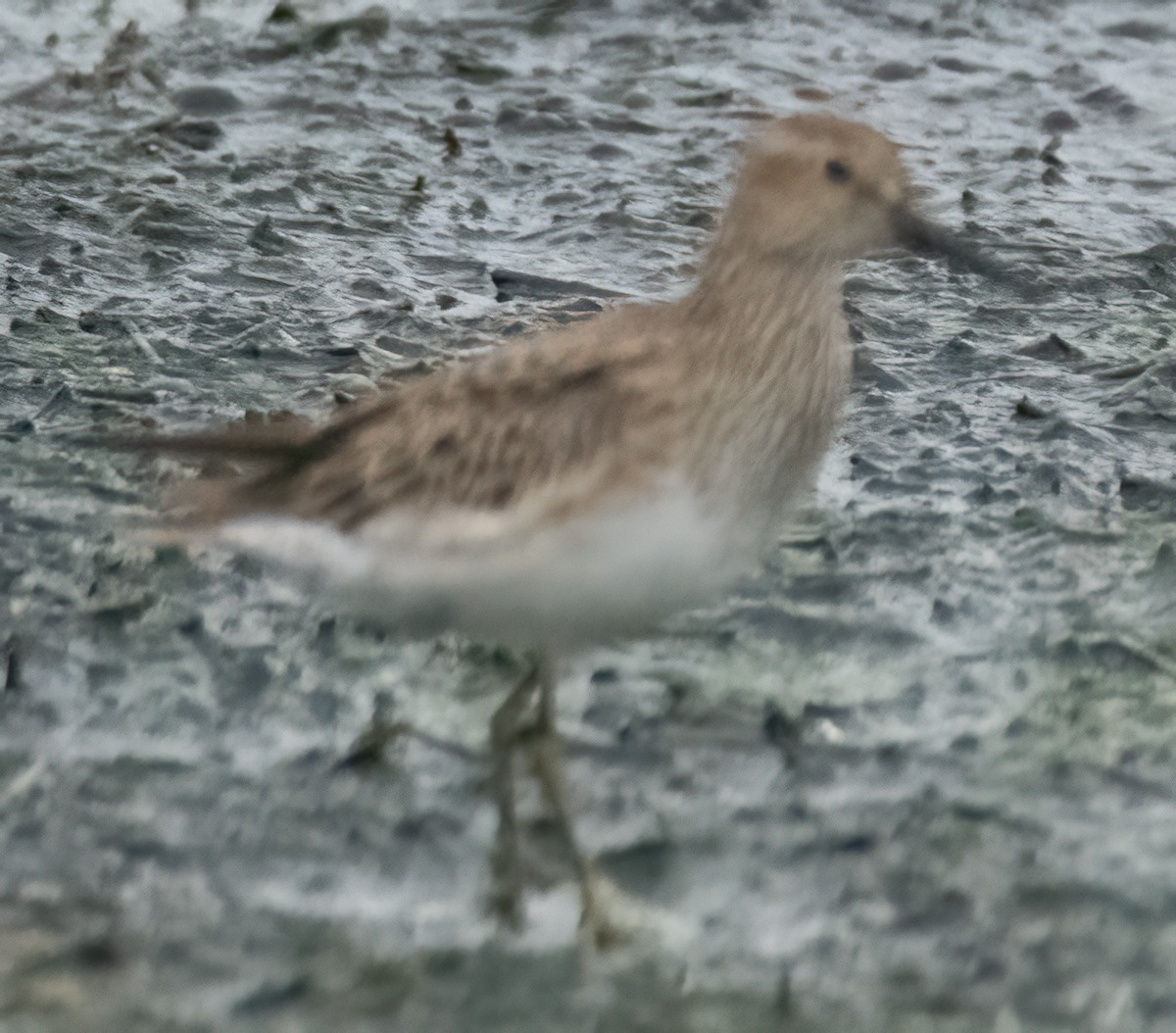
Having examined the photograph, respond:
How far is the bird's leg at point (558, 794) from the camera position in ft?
10.6

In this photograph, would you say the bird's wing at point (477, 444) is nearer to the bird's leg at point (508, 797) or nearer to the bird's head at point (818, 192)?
the bird's head at point (818, 192)

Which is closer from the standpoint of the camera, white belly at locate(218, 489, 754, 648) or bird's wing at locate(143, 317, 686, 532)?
white belly at locate(218, 489, 754, 648)

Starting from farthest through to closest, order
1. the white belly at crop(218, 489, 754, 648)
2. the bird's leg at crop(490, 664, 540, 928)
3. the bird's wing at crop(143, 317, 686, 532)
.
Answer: the bird's leg at crop(490, 664, 540, 928) → the bird's wing at crop(143, 317, 686, 532) → the white belly at crop(218, 489, 754, 648)

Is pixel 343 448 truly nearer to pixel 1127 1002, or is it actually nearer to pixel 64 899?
pixel 64 899

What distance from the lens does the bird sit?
3.11 m

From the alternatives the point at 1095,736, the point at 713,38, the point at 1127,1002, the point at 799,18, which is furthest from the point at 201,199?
the point at 1127,1002

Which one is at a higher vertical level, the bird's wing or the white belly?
the bird's wing

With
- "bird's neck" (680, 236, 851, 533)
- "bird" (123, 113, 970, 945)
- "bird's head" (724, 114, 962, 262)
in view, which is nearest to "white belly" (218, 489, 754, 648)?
"bird" (123, 113, 970, 945)

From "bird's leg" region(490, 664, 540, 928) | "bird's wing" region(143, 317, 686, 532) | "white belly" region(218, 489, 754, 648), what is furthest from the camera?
"bird's leg" region(490, 664, 540, 928)

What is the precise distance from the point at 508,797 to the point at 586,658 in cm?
62

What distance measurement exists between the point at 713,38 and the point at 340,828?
19.4 ft

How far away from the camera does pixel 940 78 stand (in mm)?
8031

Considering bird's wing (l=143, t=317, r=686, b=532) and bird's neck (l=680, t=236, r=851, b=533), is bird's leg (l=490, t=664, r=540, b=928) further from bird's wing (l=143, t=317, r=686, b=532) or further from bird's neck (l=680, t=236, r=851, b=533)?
Answer: bird's neck (l=680, t=236, r=851, b=533)

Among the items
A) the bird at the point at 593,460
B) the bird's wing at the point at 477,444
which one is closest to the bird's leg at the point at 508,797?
the bird at the point at 593,460
